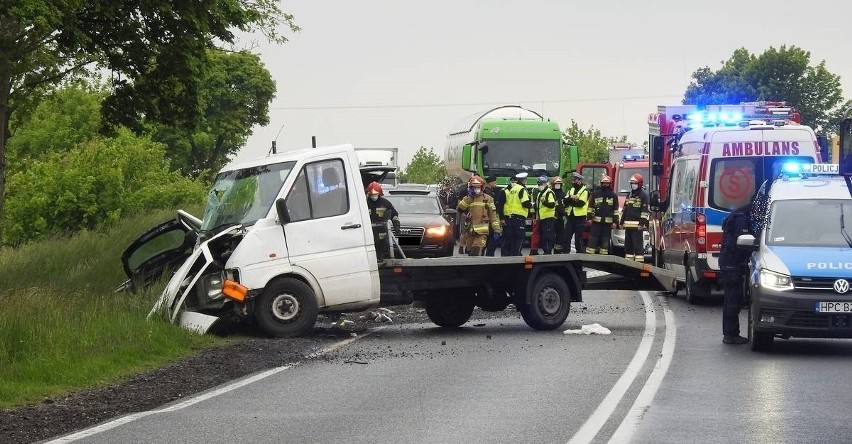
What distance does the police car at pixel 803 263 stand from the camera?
47.4 feet

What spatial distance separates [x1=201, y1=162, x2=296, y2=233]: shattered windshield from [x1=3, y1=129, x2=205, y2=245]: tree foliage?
23.2 metres

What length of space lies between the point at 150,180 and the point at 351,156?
28873mm

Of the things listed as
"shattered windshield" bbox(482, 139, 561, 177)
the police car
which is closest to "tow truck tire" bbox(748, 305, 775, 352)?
the police car

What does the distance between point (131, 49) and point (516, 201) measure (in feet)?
26.3

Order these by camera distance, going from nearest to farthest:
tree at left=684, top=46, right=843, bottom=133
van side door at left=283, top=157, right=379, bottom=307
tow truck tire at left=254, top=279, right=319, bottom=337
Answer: tow truck tire at left=254, top=279, right=319, bottom=337 < van side door at left=283, top=157, right=379, bottom=307 < tree at left=684, top=46, right=843, bottom=133

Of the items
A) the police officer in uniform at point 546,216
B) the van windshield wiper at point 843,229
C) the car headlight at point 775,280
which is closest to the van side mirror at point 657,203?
the police officer in uniform at point 546,216

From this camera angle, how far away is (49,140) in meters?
69.1

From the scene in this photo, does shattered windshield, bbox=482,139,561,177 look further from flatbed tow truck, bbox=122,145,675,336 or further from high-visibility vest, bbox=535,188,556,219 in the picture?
flatbed tow truck, bbox=122,145,675,336

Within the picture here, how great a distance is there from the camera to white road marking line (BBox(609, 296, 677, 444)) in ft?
31.6

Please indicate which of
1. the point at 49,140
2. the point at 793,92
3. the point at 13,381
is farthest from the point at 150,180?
the point at 793,92

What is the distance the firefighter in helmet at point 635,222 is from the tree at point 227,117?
151 ft

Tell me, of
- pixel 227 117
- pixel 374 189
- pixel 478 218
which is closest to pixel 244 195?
pixel 374 189

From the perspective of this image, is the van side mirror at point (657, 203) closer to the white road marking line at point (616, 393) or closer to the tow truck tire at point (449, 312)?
the white road marking line at point (616, 393)

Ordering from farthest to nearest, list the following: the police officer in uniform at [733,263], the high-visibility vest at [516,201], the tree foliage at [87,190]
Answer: the tree foliage at [87,190]
the high-visibility vest at [516,201]
the police officer in uniform at [733,263]
